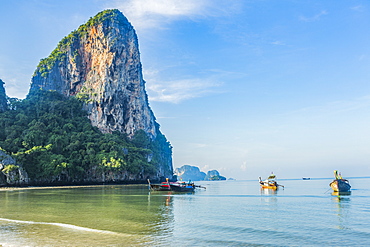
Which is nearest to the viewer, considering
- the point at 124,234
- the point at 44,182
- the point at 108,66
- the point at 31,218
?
the point at 124,234

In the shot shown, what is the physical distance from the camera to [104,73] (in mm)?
103438

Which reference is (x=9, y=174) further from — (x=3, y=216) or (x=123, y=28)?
(x=123, y=28)

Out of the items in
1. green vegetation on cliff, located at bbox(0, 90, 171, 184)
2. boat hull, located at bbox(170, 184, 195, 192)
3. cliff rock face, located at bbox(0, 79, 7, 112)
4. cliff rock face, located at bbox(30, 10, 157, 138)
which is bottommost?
boat hull, located at bbox(170, 184, 195, 192)

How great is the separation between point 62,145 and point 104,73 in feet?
123

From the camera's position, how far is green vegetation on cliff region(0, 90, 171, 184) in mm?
64438

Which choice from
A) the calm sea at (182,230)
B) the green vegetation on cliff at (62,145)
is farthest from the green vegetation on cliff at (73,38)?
the calm sea at (182,230)

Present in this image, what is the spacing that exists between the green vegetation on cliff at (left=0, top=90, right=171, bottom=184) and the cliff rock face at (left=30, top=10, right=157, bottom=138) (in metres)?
6.49

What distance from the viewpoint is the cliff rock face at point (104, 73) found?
3942 inches

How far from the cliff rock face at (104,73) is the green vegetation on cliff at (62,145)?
6.49 m

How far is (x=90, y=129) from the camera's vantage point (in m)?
87.9

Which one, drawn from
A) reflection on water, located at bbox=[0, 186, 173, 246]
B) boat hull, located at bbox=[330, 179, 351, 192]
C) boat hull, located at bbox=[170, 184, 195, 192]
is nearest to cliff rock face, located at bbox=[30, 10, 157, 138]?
boat hull, located at bbox=[170, 184, 195, 192]

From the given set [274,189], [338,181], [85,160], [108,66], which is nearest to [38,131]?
[85,160]

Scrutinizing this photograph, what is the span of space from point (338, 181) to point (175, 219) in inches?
1315

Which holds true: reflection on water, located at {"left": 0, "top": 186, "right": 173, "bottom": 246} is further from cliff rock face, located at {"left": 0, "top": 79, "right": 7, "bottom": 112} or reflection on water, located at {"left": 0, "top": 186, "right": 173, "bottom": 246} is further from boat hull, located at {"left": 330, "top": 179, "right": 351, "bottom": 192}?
cliff rock face, located at {"left": 0, "top": 79, "right": 7, "bottom": 112}
